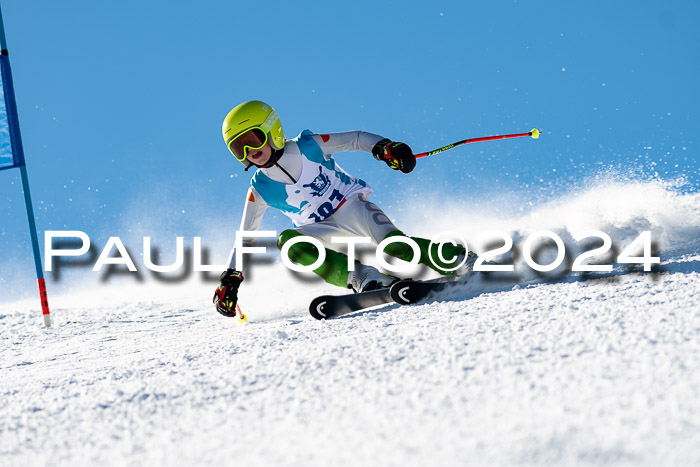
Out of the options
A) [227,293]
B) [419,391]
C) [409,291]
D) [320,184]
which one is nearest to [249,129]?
[320,184]

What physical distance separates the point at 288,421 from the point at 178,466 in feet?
1.04

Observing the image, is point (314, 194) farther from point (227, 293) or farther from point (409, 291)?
point (409, 291)

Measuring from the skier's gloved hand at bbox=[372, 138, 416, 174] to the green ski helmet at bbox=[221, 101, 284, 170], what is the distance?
2.44 ft

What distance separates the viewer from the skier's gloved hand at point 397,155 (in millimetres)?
4168

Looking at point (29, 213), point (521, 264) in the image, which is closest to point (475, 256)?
point (521, 264)

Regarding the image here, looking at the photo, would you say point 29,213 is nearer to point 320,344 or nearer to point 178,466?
point 320,344

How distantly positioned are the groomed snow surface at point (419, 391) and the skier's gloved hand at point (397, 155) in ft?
3.97

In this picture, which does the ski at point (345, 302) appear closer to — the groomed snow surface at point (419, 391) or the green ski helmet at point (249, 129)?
the groomed snow surface at point (419, 391)

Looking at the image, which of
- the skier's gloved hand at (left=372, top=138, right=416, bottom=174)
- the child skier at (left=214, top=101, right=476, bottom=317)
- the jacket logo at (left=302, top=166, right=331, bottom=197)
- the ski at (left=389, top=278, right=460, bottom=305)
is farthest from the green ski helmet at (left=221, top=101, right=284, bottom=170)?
→ the ski at (left=389, top=278, right=460, bottom=305)

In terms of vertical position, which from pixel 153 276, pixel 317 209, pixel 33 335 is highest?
pixel 317 209

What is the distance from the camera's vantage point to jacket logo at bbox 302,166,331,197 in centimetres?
435

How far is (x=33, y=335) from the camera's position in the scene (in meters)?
5.57

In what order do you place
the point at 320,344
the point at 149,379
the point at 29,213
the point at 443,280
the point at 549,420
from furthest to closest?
1. the point at 29,213
2. the point at 443,280
3. the point at 320,344
4. the point at 149,379
5. the point at 549,420

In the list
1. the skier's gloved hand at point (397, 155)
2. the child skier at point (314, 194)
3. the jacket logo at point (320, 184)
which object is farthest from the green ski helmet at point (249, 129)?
the skier's gloved hand at point (397, 155)
